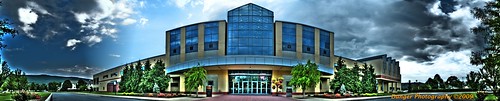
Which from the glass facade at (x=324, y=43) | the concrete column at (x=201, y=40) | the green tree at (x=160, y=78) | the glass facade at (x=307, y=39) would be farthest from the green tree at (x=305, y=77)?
the glass facade at (x=324, y=43)

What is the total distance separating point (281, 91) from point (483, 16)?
37274 mm

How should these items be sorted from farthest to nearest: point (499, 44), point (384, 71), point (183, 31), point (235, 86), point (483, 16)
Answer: point (384, 71)
point (183, 31)
point (235, 86)
point (483, 16)
point (499, 44)

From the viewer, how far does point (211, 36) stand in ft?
200

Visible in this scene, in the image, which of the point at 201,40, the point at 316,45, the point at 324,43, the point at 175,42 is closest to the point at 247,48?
the point at 201,40

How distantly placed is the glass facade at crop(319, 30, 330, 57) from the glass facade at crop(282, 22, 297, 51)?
19.4 ft

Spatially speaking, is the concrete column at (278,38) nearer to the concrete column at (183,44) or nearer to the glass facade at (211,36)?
the glass facade at (211,36)

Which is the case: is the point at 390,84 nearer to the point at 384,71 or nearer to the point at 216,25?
the point at 384,71

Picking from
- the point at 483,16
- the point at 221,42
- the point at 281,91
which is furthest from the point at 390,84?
the point at 483,16

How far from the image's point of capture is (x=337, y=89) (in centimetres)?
5256

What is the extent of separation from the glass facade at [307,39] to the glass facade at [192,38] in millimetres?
16324

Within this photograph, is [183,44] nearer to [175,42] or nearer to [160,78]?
[175,42]

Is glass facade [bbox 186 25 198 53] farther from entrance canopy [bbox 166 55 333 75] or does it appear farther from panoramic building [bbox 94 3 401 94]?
entrance canopy [bbox 166 55 333 75]

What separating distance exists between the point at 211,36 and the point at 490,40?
41494 mm

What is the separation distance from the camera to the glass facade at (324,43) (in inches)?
2579
